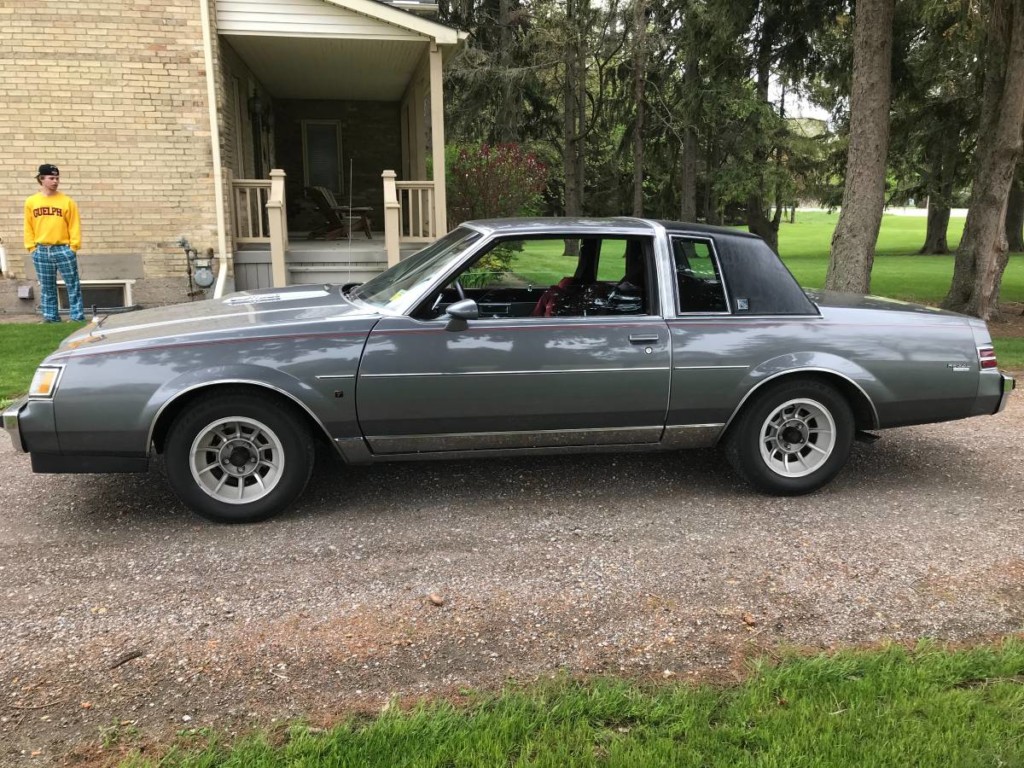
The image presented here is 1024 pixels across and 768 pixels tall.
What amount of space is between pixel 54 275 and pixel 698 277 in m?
8.78

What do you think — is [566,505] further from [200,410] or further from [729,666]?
[200,410]

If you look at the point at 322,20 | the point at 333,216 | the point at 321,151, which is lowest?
the point at 333,216

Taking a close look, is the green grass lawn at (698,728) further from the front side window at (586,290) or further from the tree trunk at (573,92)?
the tree trunk at (573,92)

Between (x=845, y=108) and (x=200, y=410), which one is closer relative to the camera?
(x=200, y=410)

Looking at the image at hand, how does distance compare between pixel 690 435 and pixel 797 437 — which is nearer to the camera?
pixel 690 435

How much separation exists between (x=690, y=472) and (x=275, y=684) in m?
3.11

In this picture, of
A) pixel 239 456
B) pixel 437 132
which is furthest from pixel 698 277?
pixel 437 132

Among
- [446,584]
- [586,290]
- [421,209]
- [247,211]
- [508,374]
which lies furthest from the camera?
[421,209]

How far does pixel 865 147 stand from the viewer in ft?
32.8

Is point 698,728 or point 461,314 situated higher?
point 461,314

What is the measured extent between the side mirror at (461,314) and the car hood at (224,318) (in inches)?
16.1

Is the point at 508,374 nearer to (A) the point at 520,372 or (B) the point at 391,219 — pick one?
(A) the point at 520,372

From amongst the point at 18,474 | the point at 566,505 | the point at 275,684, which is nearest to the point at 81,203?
the point at 18,474

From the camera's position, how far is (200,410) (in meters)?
4.08
